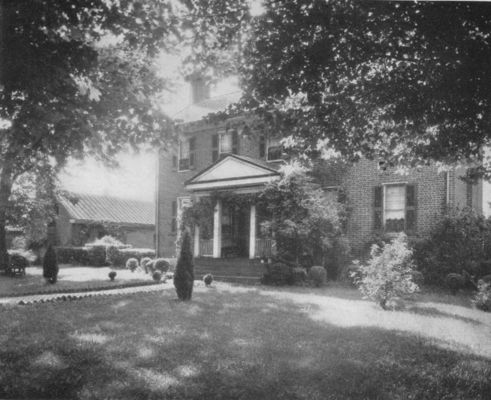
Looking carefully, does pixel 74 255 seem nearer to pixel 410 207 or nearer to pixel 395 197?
pixel 395 197

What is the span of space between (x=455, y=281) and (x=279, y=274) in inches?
230

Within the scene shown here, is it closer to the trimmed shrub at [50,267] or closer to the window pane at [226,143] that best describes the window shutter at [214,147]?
the window pane at [226,143]

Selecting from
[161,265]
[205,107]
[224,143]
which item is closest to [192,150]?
[224,143]

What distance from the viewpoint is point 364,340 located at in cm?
770

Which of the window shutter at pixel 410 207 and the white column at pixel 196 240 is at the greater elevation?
the window shutter at pixel 410 207

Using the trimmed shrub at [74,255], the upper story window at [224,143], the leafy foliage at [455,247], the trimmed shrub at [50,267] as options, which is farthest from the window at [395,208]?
the trimmed shrub at [74,255]

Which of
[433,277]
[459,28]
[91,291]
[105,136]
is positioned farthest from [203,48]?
[433,277]

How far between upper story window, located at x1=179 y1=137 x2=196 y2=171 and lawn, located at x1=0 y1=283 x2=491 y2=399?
46.9 ft

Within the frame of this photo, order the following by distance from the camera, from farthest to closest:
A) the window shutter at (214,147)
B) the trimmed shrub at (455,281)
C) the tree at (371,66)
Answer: the window shutter at (214,147) < the trimmed shrub at (455,281) < the tree at (371,66)

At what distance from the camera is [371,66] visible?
6.73 meters

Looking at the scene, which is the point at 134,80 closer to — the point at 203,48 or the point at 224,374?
the point at 203,48

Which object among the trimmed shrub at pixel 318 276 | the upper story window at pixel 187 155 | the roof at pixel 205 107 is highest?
the roof at pixel 205 107

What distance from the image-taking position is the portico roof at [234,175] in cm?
1903

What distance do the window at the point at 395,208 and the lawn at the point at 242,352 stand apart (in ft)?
21.3
